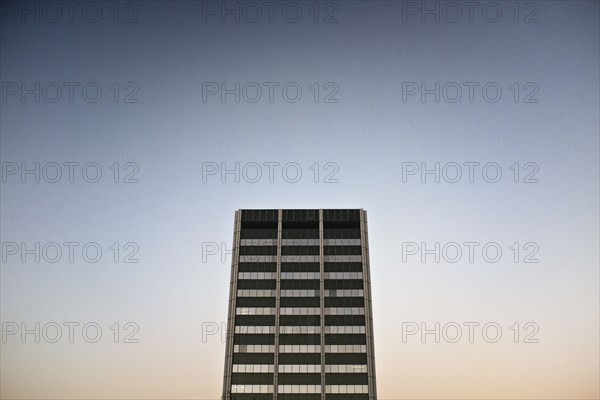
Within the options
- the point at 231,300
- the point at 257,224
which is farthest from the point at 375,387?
the point at 257,224

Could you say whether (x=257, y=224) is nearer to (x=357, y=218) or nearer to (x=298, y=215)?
(x=298, y=215)

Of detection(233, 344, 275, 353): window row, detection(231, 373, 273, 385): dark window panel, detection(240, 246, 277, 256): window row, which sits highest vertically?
detection(240, 246, 277, 256): window row

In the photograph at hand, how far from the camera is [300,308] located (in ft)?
456

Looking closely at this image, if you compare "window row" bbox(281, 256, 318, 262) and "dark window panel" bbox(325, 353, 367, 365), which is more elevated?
"window row" bbox(281, 256, 318, 262)

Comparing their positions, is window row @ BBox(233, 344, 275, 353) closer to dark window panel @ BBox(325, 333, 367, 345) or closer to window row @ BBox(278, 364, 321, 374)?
window row @ BBox(278, 364, 321, 374)

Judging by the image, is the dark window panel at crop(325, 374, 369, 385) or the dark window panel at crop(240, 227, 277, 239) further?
the dark window panel at crop(240, 227, 277, 239)

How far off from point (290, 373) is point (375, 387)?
16642mm

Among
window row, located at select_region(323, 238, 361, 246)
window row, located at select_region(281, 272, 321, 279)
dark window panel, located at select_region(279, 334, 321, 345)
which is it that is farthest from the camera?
window row, located at select_region(323, 238, 361, 246)

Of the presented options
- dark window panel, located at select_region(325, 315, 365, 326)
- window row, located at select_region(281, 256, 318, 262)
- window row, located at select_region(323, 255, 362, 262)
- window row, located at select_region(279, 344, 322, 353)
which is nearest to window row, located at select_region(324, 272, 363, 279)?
window row, located at select_region(323, 255, 362, 262)

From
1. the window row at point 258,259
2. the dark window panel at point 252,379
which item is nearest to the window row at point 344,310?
the window row at point 258,259

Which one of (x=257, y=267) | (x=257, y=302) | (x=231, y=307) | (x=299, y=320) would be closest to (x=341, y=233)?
(x=257, y=267)

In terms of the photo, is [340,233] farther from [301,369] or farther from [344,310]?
[301,369]

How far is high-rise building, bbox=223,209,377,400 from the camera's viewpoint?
130000 millimetres

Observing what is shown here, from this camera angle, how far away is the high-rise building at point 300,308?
427ft
